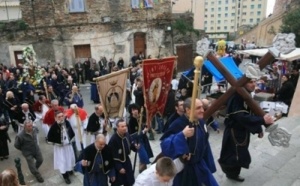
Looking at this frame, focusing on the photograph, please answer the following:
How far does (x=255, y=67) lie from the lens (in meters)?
4.32

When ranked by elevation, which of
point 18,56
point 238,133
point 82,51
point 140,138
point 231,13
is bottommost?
point 140,138

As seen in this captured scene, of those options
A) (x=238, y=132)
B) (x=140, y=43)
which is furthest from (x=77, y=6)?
(x=238, y=132)

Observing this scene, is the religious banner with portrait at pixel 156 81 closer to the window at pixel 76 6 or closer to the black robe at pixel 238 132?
the black robe at pixel 238 132

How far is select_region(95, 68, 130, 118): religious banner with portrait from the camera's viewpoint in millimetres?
5418

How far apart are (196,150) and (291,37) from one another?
2198mm

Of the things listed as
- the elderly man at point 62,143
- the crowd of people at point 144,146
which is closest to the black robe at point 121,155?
the crowd of people at point 144,146

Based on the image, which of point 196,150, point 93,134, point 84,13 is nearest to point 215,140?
point 93,134

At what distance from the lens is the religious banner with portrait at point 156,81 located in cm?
524

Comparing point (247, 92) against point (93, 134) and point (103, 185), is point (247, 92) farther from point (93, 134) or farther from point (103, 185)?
point (93, 134)

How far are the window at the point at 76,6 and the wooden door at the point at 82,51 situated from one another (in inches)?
92.6

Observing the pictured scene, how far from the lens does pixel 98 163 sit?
5.09 metres

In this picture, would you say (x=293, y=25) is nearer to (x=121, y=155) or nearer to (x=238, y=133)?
(x=238, y=133)

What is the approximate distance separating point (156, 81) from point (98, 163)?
5.62 ft

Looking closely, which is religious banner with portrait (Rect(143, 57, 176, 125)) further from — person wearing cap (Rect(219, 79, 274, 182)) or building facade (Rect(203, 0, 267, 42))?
building facade (Rect(203, 0, 267, 42))
